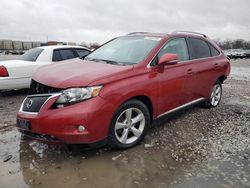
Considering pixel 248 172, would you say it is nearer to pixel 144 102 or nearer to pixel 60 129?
pixel 144 102

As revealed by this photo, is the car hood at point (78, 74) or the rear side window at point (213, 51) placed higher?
the rear side window at point (213, 51)

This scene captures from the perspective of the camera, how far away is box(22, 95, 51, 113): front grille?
11.0 feet

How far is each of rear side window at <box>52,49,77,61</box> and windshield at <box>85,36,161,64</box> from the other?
2.77m

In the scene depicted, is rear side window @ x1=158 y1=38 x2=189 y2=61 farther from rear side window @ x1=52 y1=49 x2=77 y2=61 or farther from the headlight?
rear side window @ x1=52 y1=49 x2=77 y2=61

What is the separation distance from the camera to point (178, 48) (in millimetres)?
4789

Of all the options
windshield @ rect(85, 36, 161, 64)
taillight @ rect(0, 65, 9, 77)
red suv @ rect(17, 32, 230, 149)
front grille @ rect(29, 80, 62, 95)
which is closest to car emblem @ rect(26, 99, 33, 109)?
red suv @ rect(17, 32, 230, 149)

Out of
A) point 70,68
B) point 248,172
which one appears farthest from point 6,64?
point 248,172

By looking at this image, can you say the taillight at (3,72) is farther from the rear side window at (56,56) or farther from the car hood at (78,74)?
the car hood at (78,74)

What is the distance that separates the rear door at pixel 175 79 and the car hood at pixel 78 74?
77cm

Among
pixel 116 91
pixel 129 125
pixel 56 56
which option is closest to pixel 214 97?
pixel 129 125

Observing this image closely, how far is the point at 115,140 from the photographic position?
361 cm

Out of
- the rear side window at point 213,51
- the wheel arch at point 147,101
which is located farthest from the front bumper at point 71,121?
the rear side window at point 213,51

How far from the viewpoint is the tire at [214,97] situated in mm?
5994

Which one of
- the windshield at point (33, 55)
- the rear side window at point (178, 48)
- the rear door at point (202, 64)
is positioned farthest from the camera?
the windshield at point (33, 55)
